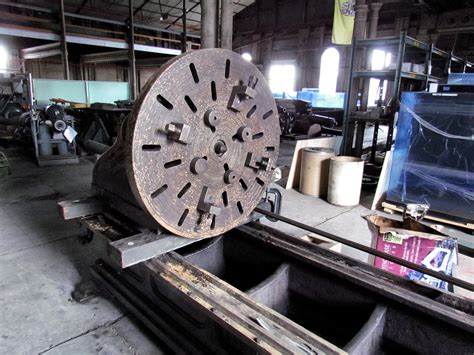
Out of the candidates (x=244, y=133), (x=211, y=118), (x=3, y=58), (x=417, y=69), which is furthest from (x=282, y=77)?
(x=211, y=118)

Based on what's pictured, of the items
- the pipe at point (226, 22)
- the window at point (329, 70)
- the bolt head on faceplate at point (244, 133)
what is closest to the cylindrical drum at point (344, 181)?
the bolt head on faceplate at point (244, 133)

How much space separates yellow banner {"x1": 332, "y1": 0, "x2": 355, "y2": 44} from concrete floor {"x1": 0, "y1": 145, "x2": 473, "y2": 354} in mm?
5959

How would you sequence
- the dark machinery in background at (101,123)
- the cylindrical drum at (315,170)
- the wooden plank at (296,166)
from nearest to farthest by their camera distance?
the cylindrical drum at (315,170) → the wooden plank at (296,166) → the dark machinery in background at (101,123)

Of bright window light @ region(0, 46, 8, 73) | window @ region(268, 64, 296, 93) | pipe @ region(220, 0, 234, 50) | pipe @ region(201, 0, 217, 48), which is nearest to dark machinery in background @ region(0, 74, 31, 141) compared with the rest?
pipe @ region(201, 0, 217, 48)

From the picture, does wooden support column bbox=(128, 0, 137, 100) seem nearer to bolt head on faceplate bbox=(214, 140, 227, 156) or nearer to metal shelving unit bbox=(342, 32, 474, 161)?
metal shelving unit bbox=(342, 32, 474, 161)

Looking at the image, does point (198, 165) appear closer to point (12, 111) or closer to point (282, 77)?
point (12, 111)

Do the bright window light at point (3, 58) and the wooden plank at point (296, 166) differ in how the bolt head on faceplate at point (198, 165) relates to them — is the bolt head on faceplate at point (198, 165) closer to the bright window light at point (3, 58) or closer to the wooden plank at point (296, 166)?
the wooden plank at point (296, 166)

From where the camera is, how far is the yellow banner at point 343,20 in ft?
25.6

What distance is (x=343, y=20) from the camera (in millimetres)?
7945

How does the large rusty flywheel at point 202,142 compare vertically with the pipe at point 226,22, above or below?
below

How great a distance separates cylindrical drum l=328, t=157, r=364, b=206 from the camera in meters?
3.10

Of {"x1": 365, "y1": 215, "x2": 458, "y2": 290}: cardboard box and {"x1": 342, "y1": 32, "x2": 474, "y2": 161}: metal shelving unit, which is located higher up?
{"x1": 342, "y1": 32, "x2": 474, "y2": 161}: metal shelving unit

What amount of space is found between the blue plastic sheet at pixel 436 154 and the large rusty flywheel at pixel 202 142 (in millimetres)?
1971

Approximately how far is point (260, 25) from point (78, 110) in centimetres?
896
